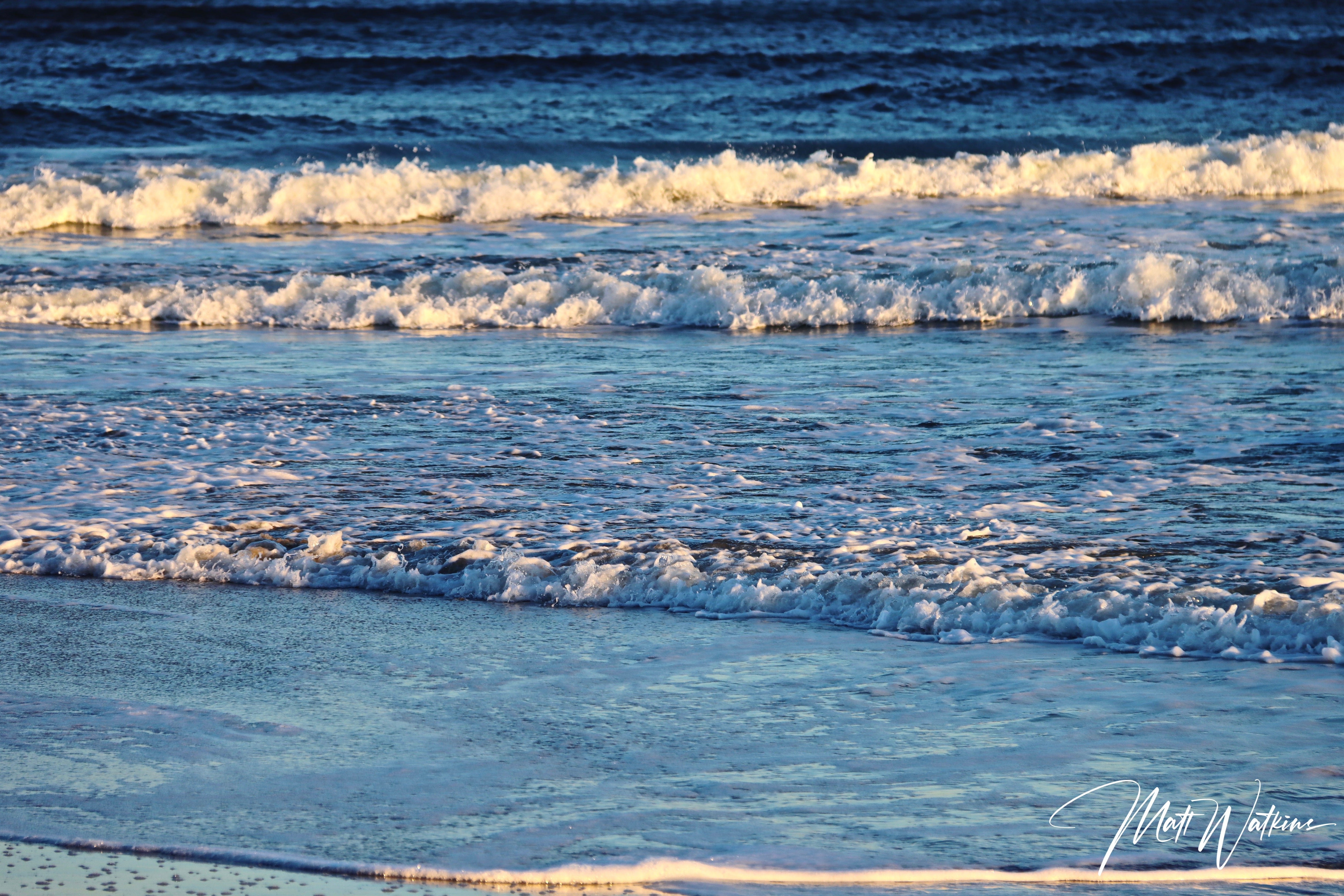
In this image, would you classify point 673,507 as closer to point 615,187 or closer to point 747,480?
point 747,480

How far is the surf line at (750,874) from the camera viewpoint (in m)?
3.20

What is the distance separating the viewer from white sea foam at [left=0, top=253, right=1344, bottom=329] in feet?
37.9

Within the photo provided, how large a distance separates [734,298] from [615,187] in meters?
5.84

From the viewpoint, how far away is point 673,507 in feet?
20.5

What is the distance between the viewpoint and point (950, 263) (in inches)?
497

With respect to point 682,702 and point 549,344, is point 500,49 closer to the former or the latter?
point 549,344

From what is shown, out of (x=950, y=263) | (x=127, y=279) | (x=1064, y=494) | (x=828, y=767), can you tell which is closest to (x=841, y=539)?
(x=1064, y=494)

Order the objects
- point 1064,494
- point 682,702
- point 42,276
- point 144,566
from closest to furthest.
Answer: point 682,702 < point 144,566 < point 1064,494 < point 42,276

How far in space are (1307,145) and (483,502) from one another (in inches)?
600

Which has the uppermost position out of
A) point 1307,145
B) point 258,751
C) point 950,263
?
point 1307,145

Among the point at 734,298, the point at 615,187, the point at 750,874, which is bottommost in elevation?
the point at 750,874
